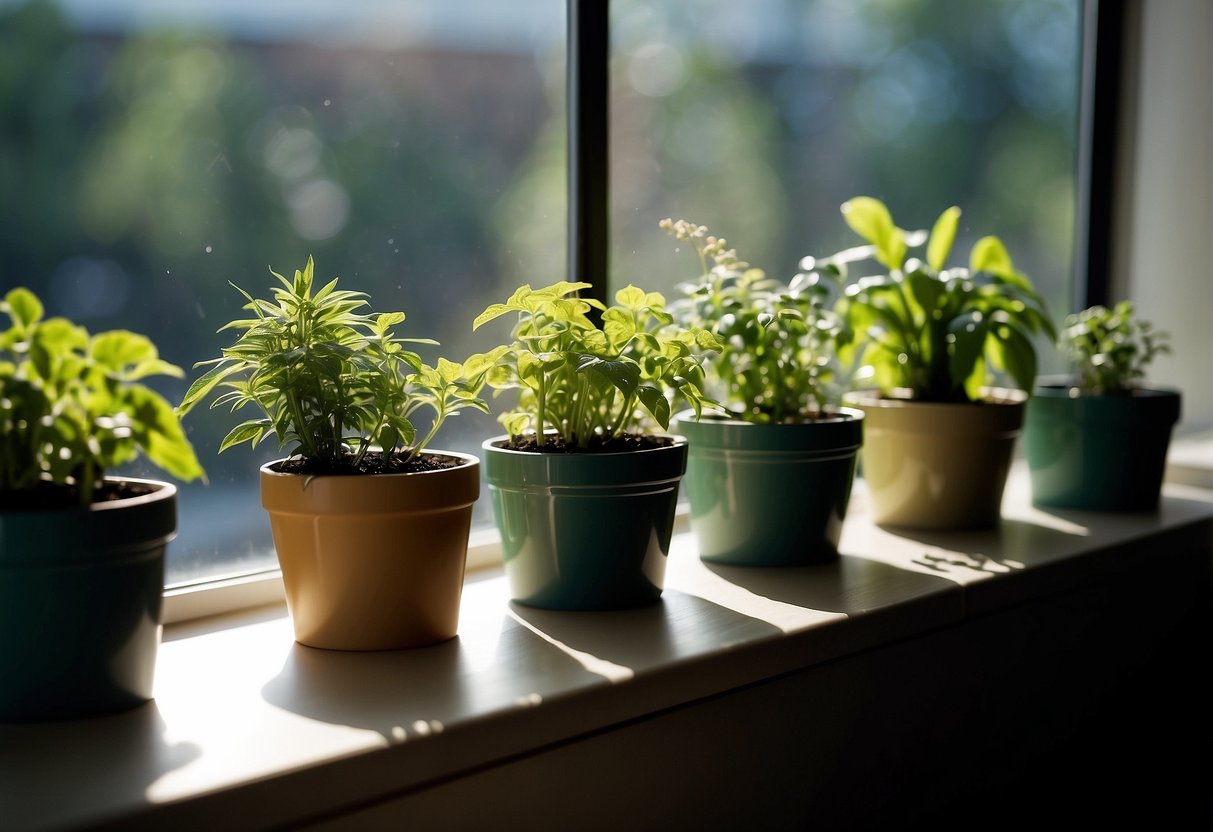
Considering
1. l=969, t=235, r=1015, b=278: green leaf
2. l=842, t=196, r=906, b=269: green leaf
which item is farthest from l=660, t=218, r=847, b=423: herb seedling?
l=969, t=235, r=1015, b=278: green leaf

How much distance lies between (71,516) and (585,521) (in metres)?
0.47

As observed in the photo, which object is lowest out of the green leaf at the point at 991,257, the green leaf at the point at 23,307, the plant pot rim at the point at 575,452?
the plant pot rim at the point at 575,452

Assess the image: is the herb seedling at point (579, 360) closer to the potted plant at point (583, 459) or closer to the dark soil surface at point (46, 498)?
the potted plant at point (583, 459)

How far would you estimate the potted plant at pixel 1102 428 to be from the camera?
5.50ft

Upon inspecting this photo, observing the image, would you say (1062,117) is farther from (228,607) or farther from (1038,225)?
(228,607)

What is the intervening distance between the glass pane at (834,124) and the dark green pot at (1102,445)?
0.42 meters

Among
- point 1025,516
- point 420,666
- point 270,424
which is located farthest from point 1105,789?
point 270,424

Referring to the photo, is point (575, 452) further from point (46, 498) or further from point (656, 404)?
point (46, 498)

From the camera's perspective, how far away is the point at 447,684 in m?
0.90

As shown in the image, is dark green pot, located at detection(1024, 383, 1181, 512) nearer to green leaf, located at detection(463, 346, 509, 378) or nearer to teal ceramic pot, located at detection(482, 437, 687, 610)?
teal ceramic pot, located at detection(482, 437, 687, 610)

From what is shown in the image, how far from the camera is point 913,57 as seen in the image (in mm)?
1973

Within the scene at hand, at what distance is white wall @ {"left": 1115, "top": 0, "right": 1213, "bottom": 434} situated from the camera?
7.30 feet

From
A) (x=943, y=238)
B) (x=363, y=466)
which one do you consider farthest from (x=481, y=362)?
(x=943, y=238)

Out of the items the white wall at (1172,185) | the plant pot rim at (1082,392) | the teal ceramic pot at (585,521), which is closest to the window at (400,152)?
the teal ceramic pot at (585,521)
